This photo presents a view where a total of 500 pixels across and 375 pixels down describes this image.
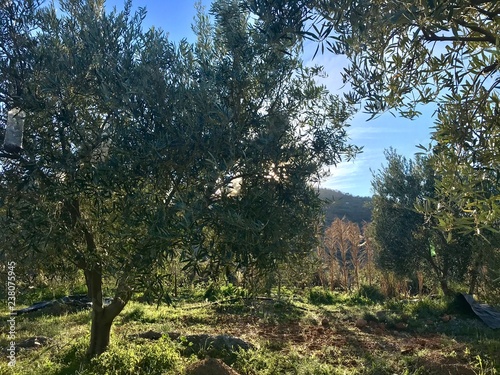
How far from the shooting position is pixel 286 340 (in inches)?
382

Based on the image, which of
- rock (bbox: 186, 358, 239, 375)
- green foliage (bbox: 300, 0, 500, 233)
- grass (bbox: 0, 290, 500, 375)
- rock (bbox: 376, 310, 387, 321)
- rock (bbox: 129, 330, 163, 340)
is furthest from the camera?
rock (bbox: 376, 310, 387, 321)

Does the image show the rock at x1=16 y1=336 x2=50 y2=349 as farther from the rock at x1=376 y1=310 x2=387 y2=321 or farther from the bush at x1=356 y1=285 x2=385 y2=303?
the bush at x1=356 y1=285 x2=385 y2=303

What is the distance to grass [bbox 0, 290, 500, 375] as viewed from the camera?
6852 mm

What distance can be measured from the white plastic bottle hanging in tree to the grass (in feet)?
12.2

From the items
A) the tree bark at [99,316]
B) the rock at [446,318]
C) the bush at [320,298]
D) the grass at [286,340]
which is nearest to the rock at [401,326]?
the grass at [286,340]

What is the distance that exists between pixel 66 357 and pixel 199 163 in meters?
5.48

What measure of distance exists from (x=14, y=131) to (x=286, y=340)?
24.5ft

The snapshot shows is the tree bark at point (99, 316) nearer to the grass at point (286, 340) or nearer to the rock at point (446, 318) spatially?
the grass at point (286, 340)

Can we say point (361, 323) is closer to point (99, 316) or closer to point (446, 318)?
point (446, 318)

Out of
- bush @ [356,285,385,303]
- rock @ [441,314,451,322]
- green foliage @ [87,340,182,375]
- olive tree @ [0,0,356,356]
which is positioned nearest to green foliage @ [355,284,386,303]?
bush @ [356,285,385,303]

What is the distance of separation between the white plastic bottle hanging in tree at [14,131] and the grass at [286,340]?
3.71 m

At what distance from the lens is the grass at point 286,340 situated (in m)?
6.85

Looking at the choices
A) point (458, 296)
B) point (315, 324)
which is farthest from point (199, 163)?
point (458, 296)

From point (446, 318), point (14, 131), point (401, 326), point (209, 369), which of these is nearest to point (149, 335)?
point (209, 369)
